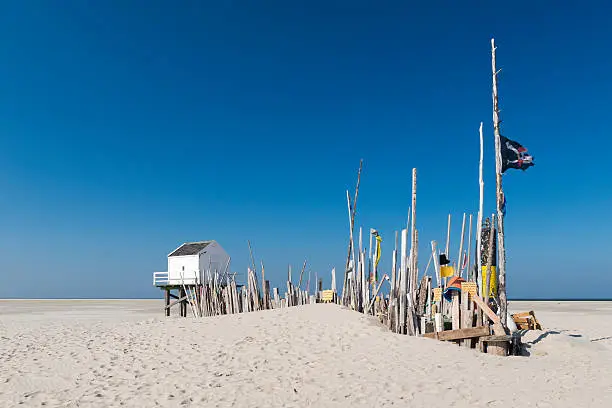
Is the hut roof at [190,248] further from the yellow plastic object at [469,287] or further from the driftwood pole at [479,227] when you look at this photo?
the yellow plastic object at [469,287]

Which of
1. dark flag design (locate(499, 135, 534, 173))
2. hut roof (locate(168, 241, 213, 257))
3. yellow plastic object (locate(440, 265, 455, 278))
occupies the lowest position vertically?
yellow plastic object (locate(440, 265, 455, 278))

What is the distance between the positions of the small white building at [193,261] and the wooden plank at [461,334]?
16746 millimetres

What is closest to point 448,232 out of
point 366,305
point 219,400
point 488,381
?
point 366,305

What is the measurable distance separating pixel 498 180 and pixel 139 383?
7.21m

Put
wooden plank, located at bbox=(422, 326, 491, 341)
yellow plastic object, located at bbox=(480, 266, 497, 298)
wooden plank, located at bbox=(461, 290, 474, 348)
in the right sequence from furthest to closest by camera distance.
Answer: yellow plastic object, located at bbox=(480, 266, 497, 298) → wooden plank, located at bbox=(461, 290, 474, 348) → wooden plank, located at bbox=(422, 326, 491, 341)

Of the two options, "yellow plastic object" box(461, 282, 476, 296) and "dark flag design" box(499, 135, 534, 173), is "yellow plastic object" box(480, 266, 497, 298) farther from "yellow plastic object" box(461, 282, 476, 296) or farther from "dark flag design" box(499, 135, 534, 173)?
"dark flag design" box(499, 135, 534, 173)

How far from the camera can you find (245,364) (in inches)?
305

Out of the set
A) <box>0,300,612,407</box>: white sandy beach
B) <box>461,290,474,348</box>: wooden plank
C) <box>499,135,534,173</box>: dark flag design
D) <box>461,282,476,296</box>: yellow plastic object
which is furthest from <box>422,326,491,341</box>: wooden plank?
<box>499,135,534,173</box>: dark flag design

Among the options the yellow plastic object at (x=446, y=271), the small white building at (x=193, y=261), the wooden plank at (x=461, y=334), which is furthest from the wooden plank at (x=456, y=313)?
the small white building at (x=193, y=261)

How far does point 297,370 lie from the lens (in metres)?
7.34

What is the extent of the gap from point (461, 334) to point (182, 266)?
18868 mm

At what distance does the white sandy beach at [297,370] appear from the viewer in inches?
239

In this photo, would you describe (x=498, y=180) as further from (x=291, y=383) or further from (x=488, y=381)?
(x=291, y=383)

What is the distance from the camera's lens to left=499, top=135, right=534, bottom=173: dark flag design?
889 centimetres
